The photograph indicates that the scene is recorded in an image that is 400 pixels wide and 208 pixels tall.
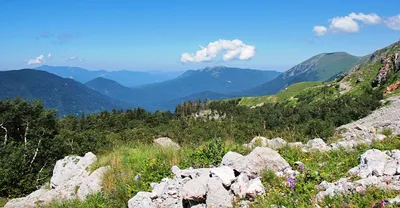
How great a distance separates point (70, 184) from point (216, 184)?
28.1 feet

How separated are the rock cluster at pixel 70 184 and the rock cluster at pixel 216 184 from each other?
2.94 meters

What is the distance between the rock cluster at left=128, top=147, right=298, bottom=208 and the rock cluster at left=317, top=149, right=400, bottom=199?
1.50 m

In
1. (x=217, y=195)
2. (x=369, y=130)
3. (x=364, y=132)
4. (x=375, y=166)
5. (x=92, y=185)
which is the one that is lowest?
(x=92, y=185)

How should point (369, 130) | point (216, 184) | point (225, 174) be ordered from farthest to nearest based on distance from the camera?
1. point (369, 130)
2. point (225, 174)
3. point (216, 184)

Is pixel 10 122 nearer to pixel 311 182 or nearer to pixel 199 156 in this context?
pixel 199 156

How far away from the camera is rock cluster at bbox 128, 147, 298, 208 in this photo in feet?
23.3

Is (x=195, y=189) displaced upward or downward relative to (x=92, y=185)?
upward

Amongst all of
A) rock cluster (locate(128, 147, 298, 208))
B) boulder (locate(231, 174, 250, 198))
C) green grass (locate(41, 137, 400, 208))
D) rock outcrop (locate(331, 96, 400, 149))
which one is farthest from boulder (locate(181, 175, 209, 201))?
rock outcrop (locate(331, 96, 400, 149))

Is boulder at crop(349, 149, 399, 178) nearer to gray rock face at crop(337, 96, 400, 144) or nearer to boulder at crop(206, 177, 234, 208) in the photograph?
gray rock face at crop(337, 96, 400, 144)

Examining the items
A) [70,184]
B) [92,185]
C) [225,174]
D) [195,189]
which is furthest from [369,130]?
[70,184]

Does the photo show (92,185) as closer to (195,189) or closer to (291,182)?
(195,189)

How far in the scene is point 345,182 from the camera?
648 cm

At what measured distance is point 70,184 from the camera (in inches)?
486

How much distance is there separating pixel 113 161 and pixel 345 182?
28.4 feet
